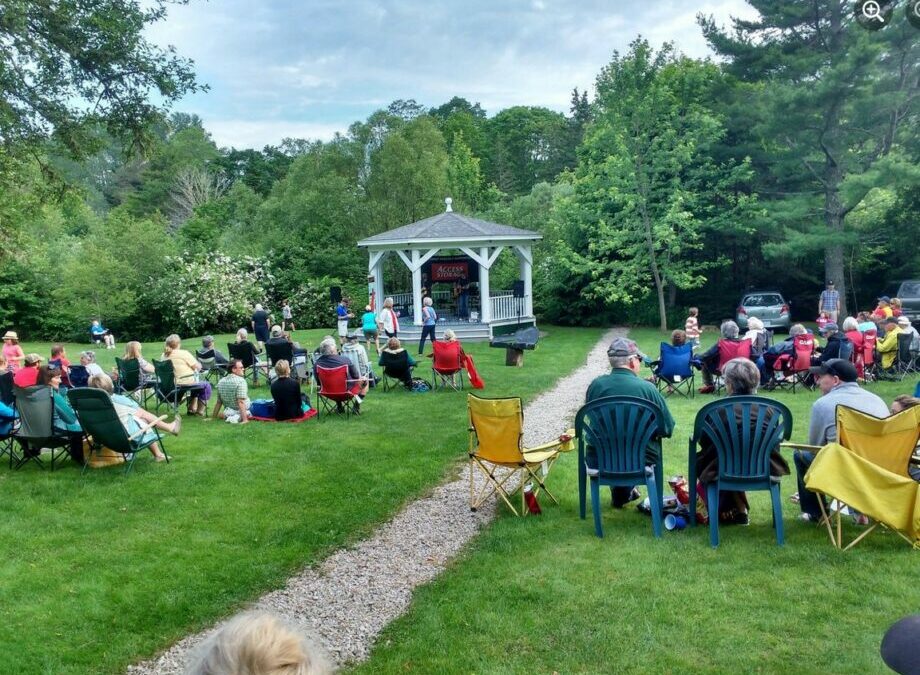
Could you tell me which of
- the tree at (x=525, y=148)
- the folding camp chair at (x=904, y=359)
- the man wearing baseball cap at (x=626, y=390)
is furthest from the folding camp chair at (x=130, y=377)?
the tree at (x=525, y=148)

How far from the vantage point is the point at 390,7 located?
46.8 feet

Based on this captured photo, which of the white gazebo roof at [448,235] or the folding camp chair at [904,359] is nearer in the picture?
the folding camp chair at [904,359]

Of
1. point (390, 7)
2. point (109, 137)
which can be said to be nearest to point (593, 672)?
point (109, 137)

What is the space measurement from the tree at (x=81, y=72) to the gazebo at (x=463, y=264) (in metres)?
11.4

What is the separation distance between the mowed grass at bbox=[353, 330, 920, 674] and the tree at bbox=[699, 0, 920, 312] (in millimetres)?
16550

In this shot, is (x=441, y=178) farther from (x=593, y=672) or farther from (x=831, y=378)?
(x=593, y=672)

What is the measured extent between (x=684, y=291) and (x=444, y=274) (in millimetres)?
8863

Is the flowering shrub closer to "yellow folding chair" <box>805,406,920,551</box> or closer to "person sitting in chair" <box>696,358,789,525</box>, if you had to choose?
"person sitting in chair" <box>696,358,789,525</box>

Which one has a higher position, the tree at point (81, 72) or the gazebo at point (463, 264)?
the tree at point (81, 72)

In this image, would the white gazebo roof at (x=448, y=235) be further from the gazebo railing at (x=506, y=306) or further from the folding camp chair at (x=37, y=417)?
the folding camp chair at (x=37, y=417)

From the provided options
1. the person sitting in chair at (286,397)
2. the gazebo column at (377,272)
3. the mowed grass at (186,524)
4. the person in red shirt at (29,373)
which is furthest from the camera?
the gazebo column at (377,272)

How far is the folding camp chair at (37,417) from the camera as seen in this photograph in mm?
6797

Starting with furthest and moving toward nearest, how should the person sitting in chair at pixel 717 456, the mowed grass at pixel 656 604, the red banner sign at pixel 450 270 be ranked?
the red banner sign at pixel 450 270
the person sitting in chair at pixel 717 456
the mowed grass at pixel 656 604

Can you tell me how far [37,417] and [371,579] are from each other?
172 inches
